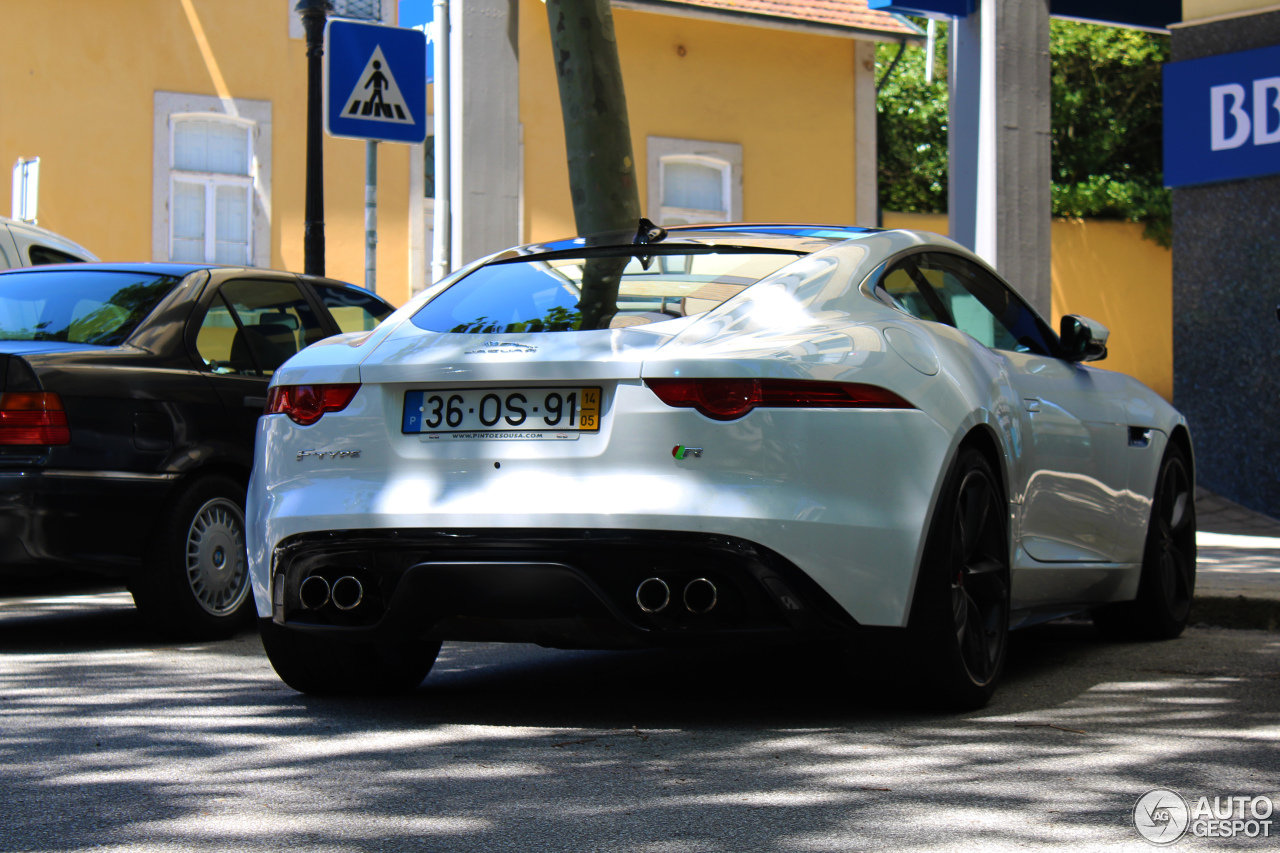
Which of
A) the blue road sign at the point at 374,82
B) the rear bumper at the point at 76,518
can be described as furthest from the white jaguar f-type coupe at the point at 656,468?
the blue road sign at the point at 374,82

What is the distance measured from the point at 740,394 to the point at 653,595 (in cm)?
57

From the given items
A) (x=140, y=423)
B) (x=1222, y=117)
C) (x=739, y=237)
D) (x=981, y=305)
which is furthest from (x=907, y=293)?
(x=1222, y=117)

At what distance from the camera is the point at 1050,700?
199 inches

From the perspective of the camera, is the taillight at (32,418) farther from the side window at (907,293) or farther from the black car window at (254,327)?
the side window at (907,293)

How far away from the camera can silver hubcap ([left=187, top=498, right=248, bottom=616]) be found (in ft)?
22.0

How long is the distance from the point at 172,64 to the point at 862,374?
16629 mm

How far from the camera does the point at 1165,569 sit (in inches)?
256

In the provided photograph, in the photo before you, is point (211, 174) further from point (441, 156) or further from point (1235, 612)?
point (1235, 612)

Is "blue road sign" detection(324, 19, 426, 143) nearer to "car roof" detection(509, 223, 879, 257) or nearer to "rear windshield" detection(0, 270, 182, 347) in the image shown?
"rear windshield" detection(0, 270, 182, 347)

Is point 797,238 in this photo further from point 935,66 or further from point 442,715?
point 935,66

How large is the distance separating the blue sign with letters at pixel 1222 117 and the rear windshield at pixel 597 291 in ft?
25.0

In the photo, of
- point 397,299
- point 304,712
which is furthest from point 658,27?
point 304,712

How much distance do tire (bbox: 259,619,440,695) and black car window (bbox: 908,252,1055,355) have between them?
6.70 ft

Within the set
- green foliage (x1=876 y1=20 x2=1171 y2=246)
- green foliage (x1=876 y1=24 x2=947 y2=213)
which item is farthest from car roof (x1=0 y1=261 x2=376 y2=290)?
green foliage (x1=876 y1=24 x2=947 y2=213)
